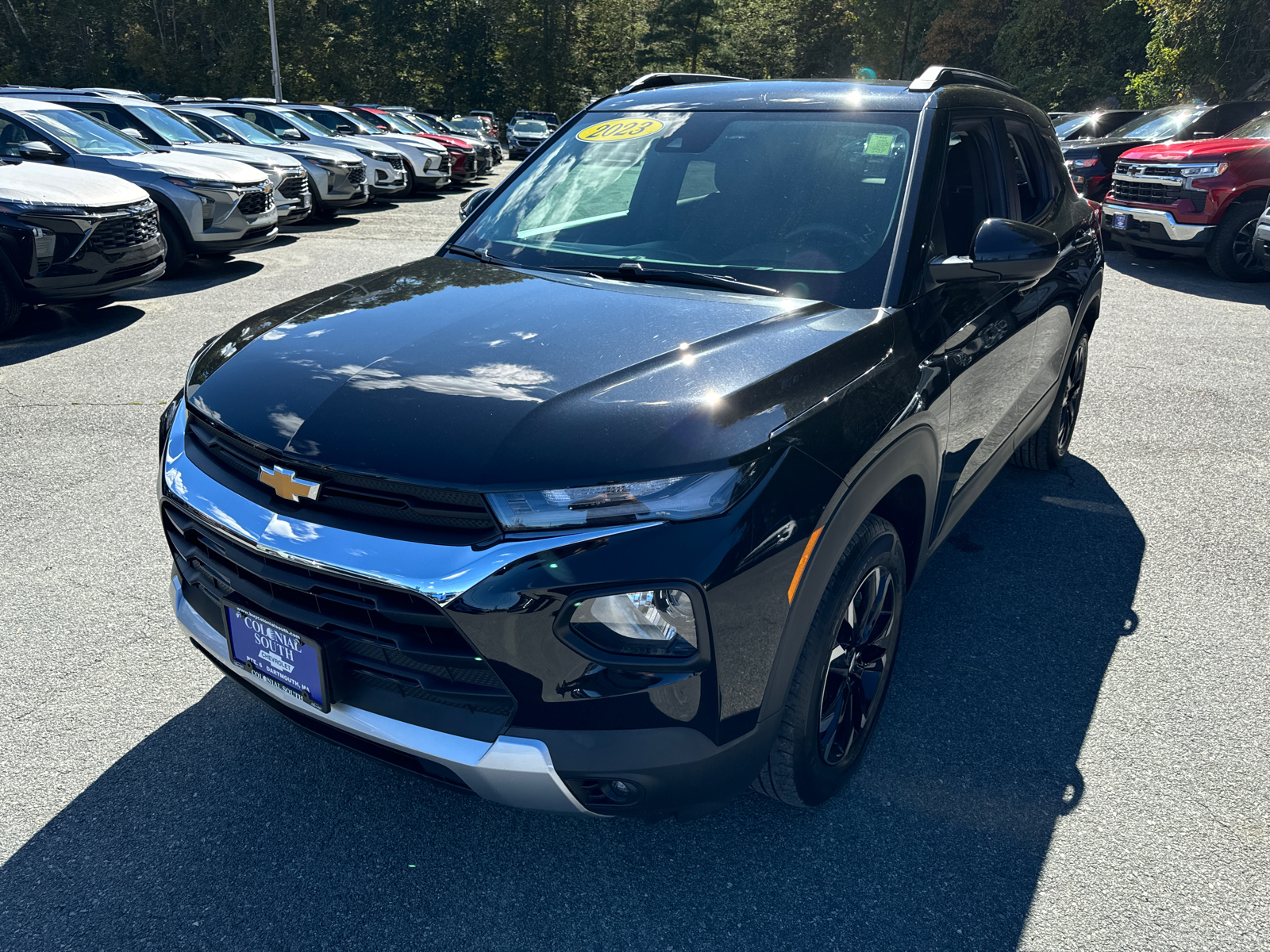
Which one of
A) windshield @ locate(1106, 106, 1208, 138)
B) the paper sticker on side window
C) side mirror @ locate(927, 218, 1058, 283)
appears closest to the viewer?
side mirror @ locate(927, 218, 1058, 283)

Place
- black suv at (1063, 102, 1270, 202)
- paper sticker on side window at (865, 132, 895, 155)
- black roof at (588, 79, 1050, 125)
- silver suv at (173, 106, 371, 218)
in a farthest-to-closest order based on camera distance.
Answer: silver suv at (173, 106, 371, 218) → black suv at (1063, 102, 1270, 202) → black roof at (588, 79, 1050, 125) → paper sticker on side window at (865, 132, 895, 155)

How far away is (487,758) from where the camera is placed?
6.08 feet

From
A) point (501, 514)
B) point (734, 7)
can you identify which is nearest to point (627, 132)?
point (501, 514)

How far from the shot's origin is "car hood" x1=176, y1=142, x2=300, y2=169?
11.4m

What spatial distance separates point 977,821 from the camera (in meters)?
2.46

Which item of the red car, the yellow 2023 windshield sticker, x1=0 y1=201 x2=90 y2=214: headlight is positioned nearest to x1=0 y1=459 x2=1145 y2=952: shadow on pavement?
the yellow 2023 windshield sticker

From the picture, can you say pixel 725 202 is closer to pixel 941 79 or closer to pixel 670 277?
pixel 670 277

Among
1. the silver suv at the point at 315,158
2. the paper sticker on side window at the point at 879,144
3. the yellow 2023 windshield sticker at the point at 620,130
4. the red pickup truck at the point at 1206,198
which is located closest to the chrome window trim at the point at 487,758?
the paper sticker on side window at the point at 879,144

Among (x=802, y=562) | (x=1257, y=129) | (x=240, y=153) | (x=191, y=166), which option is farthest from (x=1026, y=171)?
(x=240, y=153)

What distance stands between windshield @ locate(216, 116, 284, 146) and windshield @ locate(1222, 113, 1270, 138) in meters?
12.7

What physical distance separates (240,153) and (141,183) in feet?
8.94

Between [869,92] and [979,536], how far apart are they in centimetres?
200

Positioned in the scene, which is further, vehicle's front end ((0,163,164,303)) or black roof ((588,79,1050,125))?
vehicle's front end ((0,163,164,303))

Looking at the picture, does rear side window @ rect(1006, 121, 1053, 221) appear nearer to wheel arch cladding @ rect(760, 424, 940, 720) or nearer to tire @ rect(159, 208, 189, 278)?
wheel arch cladding @ rect(760, 424, 940, 720)
